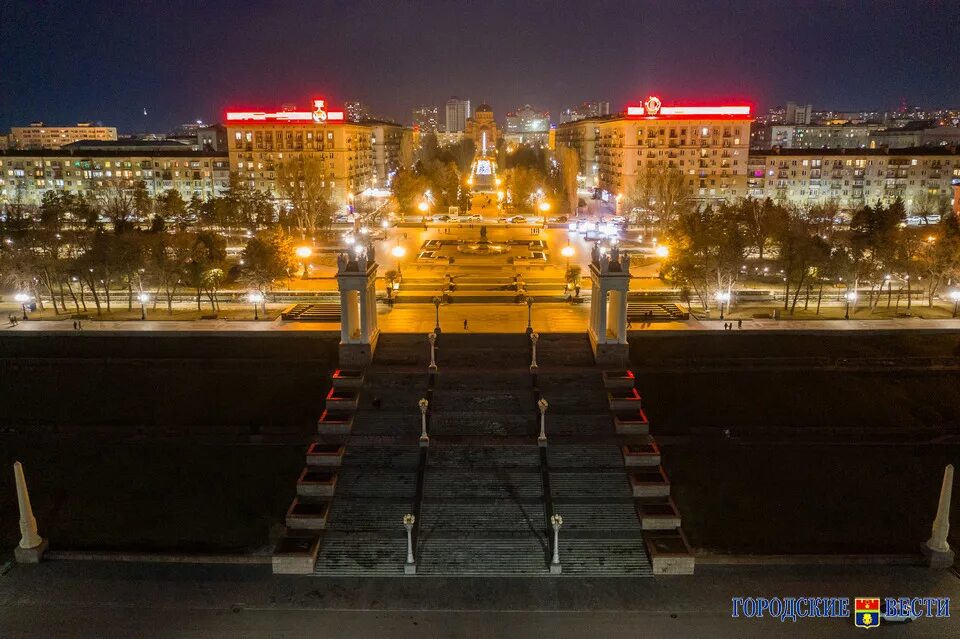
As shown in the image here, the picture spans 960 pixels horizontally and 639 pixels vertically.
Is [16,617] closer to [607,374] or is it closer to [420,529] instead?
[420,529]

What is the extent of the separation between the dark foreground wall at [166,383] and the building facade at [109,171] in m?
73.3

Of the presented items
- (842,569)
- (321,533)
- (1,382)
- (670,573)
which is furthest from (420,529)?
(1,382)

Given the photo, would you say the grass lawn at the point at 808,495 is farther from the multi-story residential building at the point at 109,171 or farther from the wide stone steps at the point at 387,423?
the multi-story residential building at the point at 109,171

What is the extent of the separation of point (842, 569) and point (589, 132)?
396ft

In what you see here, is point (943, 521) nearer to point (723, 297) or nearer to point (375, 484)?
point (375, 484)

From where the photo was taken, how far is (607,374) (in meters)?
28.7

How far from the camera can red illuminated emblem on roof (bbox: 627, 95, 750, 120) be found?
9819cm

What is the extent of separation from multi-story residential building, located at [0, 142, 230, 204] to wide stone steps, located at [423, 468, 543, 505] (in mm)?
90966

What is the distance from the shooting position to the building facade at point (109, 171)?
10350cm

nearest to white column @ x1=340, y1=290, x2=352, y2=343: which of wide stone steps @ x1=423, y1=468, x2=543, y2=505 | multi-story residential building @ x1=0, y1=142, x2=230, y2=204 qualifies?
wide stone steps @ x1=423, y1=468, x2=543, y2=505

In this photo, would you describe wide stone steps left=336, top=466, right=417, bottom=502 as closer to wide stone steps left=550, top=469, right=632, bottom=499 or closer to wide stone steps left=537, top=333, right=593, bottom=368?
wide stone steps left=550, top=469, right=632, bottom=499

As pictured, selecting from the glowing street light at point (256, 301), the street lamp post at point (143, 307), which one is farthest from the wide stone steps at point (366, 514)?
the street lamp post at point (143, 307)

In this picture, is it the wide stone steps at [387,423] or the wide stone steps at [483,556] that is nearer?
the wide stone steps at [483,556]

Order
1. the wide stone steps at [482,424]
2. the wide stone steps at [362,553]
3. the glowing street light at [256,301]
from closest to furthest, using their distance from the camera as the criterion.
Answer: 1. the wide stone steps at [362,553]
2. the wide stone steps at [482,424]
3. the glowing street light at [256,301]
